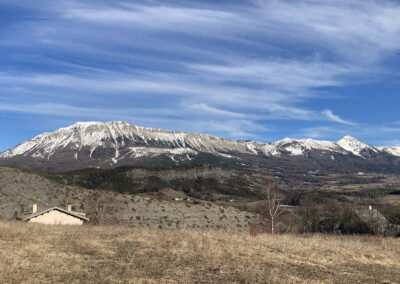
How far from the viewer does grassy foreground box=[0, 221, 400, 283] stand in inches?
639

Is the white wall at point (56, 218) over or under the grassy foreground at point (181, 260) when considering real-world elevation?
under

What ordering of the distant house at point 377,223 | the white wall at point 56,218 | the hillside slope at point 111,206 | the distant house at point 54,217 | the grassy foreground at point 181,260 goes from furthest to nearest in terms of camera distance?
A: the hillside slope at point 111,206, the distant house at point 377,223, the white wall at point 56,218, the distant house at point 54,217, the grassy foreground at point 181,260

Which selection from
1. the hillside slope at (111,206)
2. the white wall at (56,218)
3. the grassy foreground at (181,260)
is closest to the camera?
the grassy foreground at (181,260)

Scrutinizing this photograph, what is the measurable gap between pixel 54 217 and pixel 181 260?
130 feet

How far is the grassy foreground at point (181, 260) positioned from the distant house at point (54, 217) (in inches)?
990

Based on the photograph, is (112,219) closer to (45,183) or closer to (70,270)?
(45,183)

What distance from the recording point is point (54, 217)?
54.3 meters

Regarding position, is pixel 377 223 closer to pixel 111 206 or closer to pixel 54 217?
pixel 111 206

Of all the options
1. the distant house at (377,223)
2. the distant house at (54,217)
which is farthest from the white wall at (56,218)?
the distant house at (377,223)

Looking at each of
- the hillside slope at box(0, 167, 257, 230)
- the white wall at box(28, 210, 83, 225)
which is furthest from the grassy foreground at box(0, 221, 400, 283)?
the hillside slope at box(0, 167, 257, 230)

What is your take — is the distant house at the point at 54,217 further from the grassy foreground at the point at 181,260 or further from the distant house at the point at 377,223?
the distant house at the point at 377,223

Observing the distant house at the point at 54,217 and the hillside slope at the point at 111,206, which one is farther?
the hillside slope at the point at 111,206

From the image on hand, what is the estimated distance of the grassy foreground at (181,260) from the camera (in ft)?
53.2

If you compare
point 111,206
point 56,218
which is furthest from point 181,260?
point 111,206
